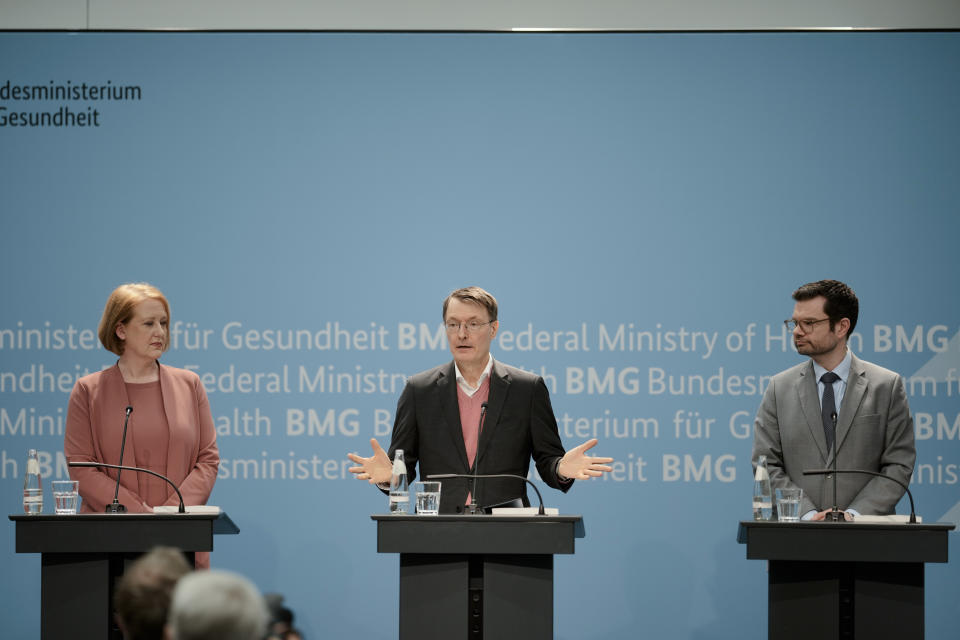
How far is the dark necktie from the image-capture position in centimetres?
438

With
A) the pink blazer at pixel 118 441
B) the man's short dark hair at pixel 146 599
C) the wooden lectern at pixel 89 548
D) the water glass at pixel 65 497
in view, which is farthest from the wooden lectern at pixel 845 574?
the water glass at pixel 65 497

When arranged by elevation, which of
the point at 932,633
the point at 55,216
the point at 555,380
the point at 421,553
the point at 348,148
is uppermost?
the point at 348,148

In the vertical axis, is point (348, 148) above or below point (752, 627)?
above

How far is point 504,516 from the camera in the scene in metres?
3.77

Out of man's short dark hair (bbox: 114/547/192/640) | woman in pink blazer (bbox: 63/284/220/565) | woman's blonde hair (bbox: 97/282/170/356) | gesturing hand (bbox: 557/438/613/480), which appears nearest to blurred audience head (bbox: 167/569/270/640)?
man's short dark hair (bbox: 114/547/192/640)

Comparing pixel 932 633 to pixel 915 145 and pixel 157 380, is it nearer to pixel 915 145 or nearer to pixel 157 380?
pixel 915 145

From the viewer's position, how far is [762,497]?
12.8ft

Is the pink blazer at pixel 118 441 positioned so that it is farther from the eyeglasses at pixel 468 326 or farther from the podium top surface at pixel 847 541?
the podium top surface at pixel 847 541

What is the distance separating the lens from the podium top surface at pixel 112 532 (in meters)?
3.75

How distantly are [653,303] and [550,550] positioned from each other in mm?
2375

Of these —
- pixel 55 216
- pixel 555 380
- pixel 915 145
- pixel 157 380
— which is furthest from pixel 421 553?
pixel 915 145

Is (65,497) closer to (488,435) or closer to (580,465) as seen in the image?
(488,435)

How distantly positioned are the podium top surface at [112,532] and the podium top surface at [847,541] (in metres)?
1.95

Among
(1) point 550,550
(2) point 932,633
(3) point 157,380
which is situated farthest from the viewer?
(2) point 932,633
